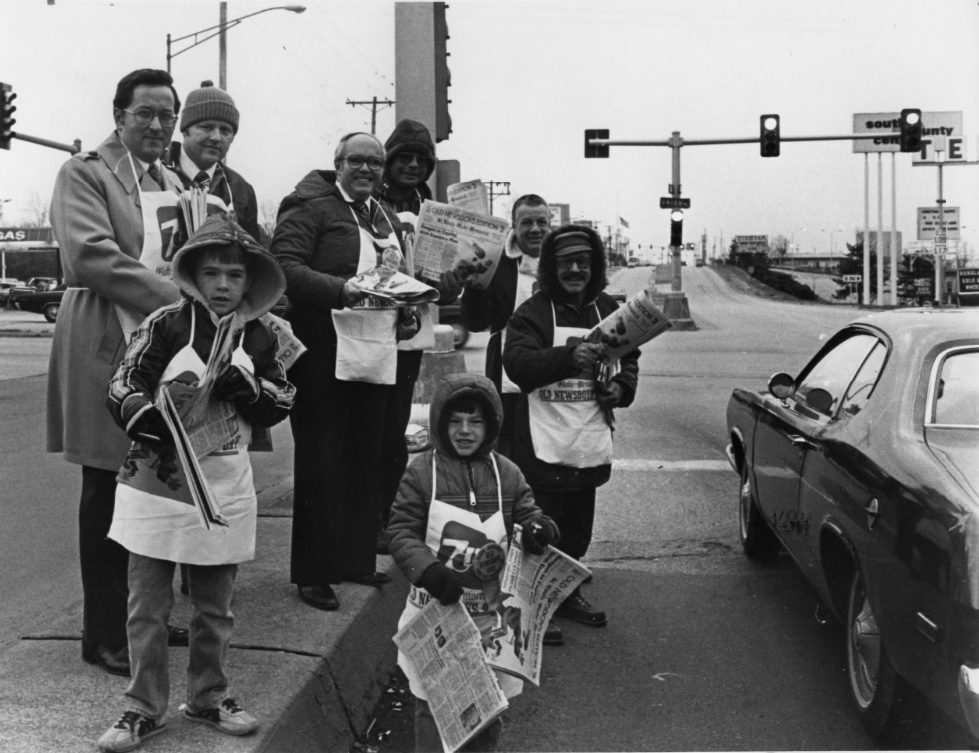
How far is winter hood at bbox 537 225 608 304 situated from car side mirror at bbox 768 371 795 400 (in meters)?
1.25

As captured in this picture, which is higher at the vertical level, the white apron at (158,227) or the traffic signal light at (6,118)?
the traffic signal light at (6,118)

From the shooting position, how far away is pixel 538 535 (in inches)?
132

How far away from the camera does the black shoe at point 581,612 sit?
16.3ft

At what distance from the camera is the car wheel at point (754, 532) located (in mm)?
5984

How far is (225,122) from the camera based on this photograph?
159 inches

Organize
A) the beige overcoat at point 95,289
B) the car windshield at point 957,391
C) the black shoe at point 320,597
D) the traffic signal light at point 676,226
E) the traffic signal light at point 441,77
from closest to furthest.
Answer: the beige overcoat at point 95,289 → the car windshield at point 957,391 → the black shoe at point 320,597 → the traffic signal light at point 441,77 → the traffic signal light at point 676,226

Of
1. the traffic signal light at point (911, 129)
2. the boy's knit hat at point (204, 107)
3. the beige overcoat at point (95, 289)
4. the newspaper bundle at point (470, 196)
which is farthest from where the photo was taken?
the traffic signal light at point (911, 129)

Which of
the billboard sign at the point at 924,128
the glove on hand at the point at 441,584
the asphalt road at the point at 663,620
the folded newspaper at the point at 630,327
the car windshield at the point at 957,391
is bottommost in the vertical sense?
the asphalt road at the point at 663,620

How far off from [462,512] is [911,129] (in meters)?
24.0

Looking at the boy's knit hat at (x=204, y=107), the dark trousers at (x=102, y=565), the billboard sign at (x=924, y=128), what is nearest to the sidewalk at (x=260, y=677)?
the dark trousers at (x=102, y=565)

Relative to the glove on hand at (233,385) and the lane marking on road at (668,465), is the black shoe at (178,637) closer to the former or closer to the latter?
the glove on hand at (233,385)

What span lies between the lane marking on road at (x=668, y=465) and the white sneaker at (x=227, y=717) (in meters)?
5.78

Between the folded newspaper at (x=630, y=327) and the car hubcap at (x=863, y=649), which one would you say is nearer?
the car hubcap at (x=863, y=649)

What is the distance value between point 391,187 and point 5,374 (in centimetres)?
1366
